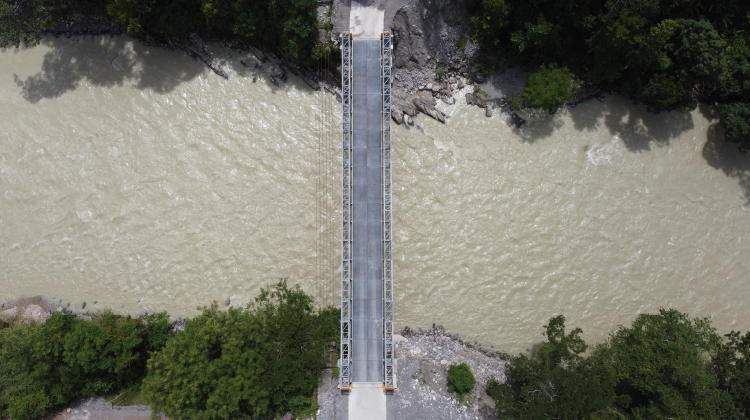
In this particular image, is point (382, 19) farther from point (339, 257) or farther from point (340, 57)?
point (339, 257)

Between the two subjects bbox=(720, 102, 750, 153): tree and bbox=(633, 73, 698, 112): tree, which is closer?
bbox=(633, 73, 698, 112): tree

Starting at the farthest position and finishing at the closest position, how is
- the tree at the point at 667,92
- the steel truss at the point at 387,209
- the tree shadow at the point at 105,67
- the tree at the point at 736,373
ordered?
the tree shadow at the point at 105,67 < the tree at the point at 667,92 < the steel truss at the point at 387,209 < the tree at the point at 736,373

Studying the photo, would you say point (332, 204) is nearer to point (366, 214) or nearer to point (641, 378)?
point (366, 214)

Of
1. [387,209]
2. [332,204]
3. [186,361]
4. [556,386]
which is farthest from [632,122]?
[186,361]

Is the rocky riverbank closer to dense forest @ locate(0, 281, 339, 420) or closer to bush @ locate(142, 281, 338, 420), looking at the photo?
dense forest @ locate(0, 281, 339, 420)

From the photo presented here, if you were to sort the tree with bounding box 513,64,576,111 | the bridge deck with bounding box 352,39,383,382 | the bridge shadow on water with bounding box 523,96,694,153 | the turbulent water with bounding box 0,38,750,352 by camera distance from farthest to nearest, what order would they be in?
1. the bridge shadow on water with bounding box 523,96,694,153
2. the turbulent water with bounding box 0,38,750,352
3. the tree with bounding box 513,64,576,111
4. the bridge deck with bounding box 352,39,383,382

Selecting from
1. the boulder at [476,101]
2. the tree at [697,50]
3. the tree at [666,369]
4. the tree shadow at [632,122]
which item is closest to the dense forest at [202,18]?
the boulder at [476,101]

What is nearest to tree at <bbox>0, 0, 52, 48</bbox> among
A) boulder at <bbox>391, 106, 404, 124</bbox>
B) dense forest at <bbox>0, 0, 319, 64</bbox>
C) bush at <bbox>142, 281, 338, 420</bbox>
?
dense forest at <bbox>0, 0, 319, 64</bbox>

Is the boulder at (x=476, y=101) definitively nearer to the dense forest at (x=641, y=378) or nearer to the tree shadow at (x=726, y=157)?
the dense forest at (x=641, y=378)
